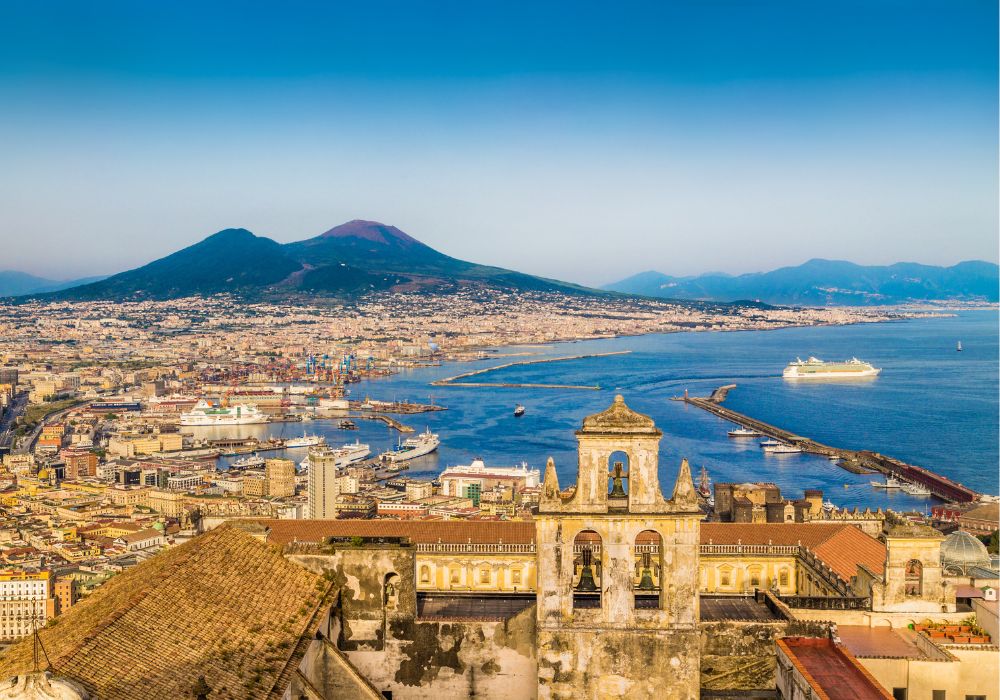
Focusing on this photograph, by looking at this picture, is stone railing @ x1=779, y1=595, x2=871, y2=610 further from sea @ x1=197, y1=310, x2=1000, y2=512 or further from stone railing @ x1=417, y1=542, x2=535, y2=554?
sea @ x1=197, y1=310, x2=1000, y2=512

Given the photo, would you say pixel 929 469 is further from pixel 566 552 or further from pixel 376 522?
pixel 566 552

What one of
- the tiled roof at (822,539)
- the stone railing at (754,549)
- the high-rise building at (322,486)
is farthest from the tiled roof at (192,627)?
the high-rise building at (322,486)

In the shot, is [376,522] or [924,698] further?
[376,522]

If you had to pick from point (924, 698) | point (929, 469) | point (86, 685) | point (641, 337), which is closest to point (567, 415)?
point (929, 469)

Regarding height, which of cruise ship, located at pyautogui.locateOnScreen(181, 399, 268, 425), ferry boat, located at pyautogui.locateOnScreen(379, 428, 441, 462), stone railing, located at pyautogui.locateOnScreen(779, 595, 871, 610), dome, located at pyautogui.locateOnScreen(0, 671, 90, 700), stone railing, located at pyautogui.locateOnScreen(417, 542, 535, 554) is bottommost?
cruise ship, located at pyautogui.locateOnScreen(181, 399, 268, 425)

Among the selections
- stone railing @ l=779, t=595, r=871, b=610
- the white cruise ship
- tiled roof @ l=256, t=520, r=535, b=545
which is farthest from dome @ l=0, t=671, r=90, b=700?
the white cruise ship

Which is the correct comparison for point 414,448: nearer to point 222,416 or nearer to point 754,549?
point 222,416
